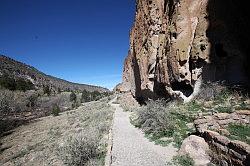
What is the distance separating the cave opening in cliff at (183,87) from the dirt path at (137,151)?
498cm

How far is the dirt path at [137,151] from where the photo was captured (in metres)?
10.7

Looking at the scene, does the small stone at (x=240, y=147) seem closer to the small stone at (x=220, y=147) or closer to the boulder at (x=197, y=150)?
the small stone at (x=220, y=147)

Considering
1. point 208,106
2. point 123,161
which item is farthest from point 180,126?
point 123,161

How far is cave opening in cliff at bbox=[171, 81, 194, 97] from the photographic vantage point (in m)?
18.4

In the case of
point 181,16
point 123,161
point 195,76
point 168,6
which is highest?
point 168,6

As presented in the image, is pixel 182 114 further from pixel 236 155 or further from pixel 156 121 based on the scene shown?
pixel 236 155

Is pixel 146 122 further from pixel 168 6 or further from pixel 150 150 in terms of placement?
pixel 168 6

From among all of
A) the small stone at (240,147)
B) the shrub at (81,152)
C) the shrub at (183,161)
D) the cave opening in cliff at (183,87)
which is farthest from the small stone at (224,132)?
the cave opening in cliff at (183,87)

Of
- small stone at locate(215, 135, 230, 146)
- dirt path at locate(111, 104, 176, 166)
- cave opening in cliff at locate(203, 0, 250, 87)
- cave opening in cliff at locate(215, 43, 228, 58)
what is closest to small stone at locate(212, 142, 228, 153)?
small stone at locate(215, 135, 230, 146)

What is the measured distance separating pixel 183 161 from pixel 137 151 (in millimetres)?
2883

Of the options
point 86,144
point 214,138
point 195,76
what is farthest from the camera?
point 195,76

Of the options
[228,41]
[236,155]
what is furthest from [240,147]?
[228,41]

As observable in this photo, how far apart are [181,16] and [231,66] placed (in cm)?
524

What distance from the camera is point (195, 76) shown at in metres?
17.6
